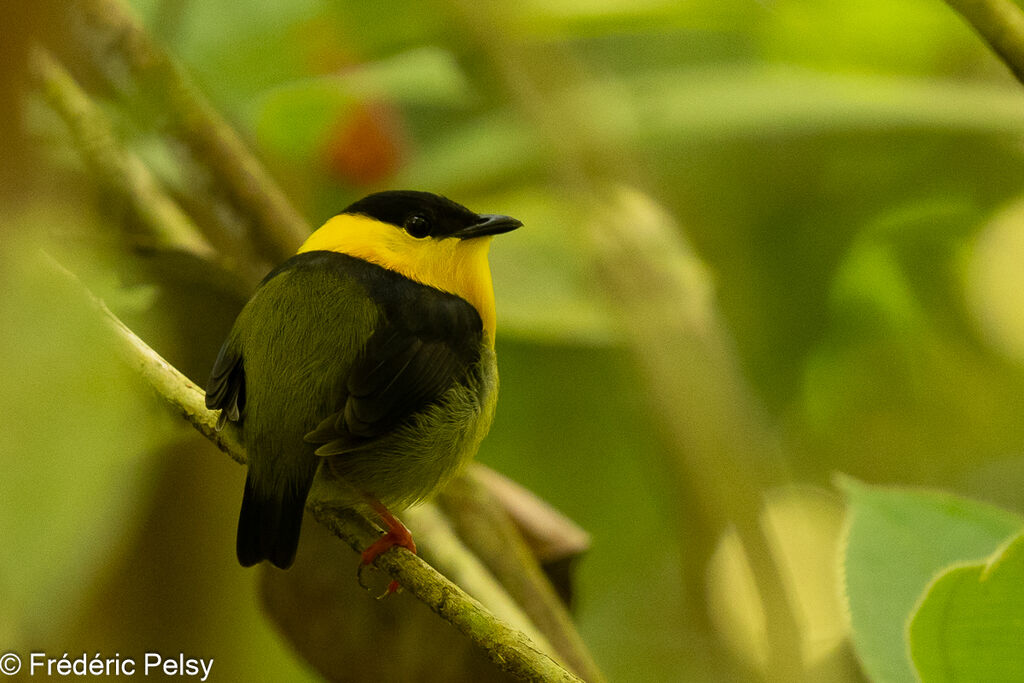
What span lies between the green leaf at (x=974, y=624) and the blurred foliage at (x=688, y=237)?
76cm

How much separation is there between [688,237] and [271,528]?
1.91 m

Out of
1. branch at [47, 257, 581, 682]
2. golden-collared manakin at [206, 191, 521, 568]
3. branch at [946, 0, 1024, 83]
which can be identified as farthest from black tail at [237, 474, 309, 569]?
branch at [946, 0, 1024, 83]

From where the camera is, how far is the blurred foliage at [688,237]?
2.20m

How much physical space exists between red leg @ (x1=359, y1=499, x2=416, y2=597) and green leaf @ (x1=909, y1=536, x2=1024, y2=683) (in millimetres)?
795

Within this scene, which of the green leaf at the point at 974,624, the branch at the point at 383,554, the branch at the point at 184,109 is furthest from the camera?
the branch at the point at 184,109

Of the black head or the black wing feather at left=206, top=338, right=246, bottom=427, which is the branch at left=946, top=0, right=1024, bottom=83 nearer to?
the black head

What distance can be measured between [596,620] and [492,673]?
129 cm

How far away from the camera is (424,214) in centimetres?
219

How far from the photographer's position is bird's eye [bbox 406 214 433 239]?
86.5 inches

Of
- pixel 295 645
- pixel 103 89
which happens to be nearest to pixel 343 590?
pixel 295 645

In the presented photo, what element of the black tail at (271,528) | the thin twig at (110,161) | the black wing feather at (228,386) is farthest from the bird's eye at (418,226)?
the black tail at (271,528)

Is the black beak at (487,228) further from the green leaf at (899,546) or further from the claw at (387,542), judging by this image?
the green leaf at (899,546)

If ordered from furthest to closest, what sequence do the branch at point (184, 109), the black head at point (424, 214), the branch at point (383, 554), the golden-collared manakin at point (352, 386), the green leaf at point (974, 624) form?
1. the black head at point (424, 214)
2. the branch at point (184, 109)
3. the golden-collared manakin at point (352, 386)
4. the branch at point (383, 554)
5. the green leaf at point (974, 624)

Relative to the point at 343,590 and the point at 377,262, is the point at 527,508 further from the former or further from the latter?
the point at 377,262
